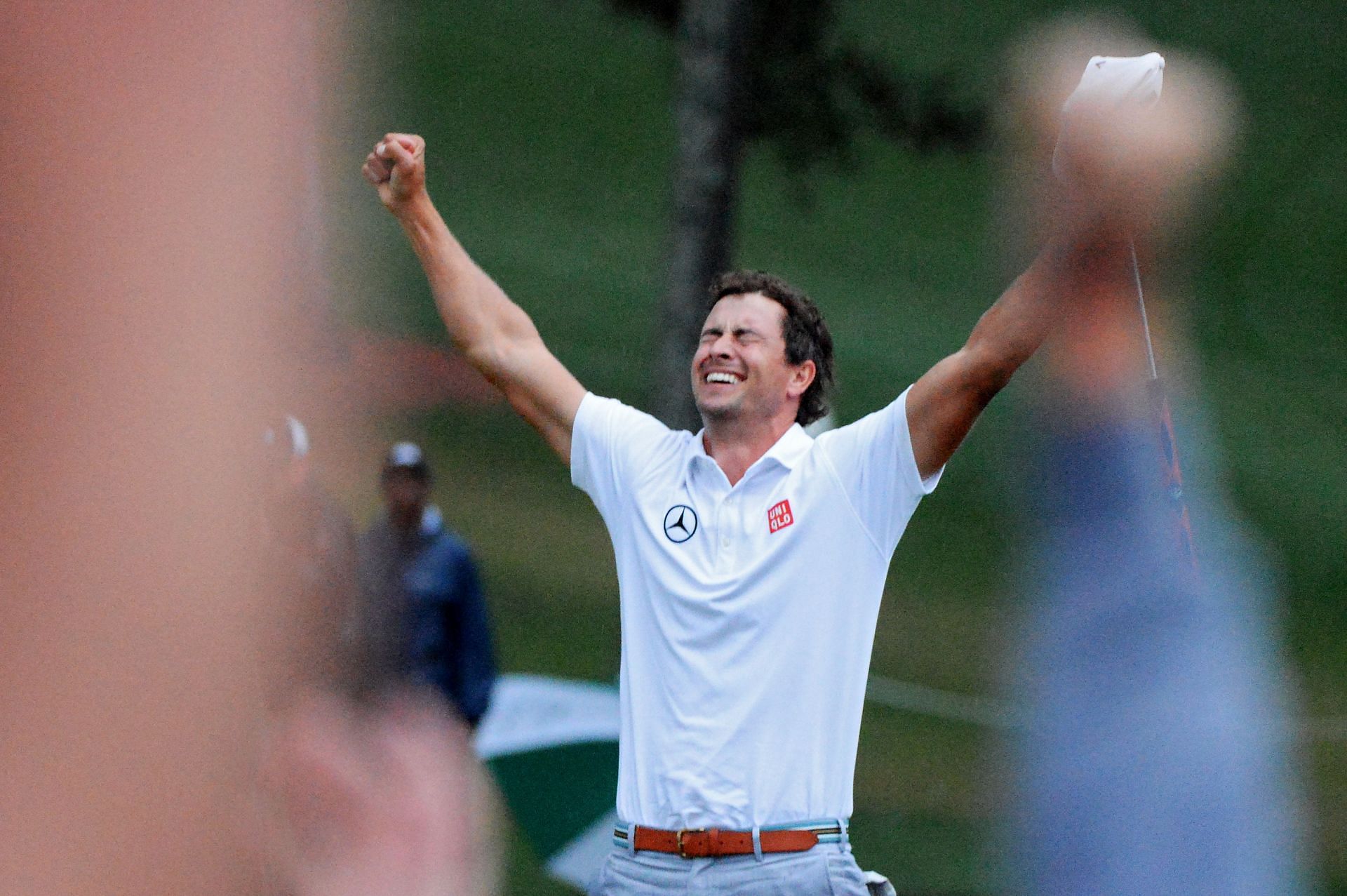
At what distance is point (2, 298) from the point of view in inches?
22.9

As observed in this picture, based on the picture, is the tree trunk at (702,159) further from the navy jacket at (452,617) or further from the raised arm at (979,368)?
the raised arm at (979,368)

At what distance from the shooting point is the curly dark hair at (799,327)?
3752 mm

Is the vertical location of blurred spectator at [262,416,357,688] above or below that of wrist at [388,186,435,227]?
below

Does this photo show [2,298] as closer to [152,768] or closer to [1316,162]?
[152,768]

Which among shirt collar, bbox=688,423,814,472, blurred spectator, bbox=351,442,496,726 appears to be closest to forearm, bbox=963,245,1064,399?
shirt collar, bbox=688,423,814,472

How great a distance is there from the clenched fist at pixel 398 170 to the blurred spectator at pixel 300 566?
106 inches

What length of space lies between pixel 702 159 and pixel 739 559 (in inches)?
157

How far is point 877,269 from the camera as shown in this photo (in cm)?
1402

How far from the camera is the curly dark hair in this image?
148 inches

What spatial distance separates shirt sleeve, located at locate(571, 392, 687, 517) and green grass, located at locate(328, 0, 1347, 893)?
241 inches

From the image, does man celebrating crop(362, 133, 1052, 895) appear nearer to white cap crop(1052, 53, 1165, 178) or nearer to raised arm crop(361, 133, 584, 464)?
raised arm crop(361, 133, 584, 464)

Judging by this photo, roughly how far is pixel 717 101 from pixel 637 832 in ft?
14.3

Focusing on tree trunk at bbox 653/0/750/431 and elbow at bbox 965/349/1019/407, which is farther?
tree trunk at bbox 653/0/750/431

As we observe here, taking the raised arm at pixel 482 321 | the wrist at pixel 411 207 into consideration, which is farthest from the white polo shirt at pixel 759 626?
the wrist at pixel 411 207
